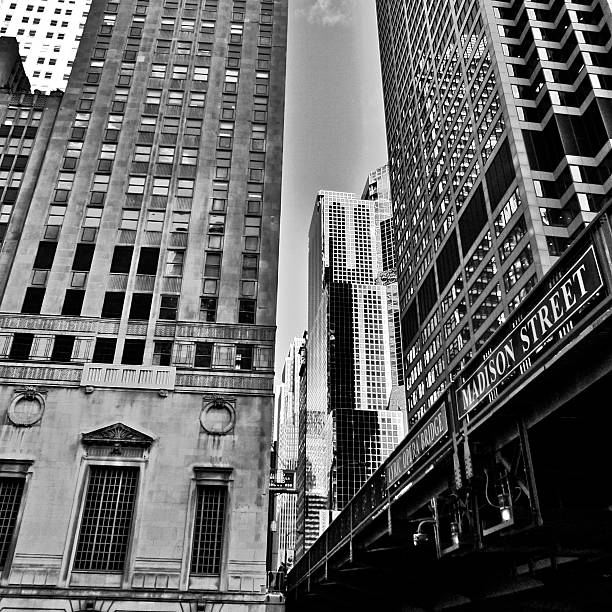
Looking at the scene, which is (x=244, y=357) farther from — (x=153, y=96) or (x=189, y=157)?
(x=153, y=96)

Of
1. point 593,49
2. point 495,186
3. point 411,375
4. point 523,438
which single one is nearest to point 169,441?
point 523,438

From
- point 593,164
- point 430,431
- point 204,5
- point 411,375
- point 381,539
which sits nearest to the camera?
point 430,431

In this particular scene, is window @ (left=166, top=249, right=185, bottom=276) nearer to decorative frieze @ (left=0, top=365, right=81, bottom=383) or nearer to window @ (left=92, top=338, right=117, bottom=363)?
window @ (left=92, top=338, right=117, bottom=363)

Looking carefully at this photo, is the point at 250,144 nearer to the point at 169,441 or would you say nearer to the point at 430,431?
the point at 169,441

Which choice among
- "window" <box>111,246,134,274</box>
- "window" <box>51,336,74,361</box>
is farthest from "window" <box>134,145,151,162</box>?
"window" <box>51,336,74,361</box>

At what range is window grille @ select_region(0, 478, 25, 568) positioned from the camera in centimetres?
3409

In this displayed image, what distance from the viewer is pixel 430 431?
15.7 meters

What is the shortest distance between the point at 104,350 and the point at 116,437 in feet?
21.2

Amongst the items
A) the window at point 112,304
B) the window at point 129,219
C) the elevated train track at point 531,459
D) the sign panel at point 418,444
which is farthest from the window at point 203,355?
the sign panel at point 418,444

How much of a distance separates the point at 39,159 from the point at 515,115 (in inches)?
2099

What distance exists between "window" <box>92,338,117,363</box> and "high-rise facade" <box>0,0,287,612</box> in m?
0.16

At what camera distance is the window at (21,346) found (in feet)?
130

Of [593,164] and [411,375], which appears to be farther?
→ [411,375]

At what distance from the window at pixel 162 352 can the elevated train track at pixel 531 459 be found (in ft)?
70.1
